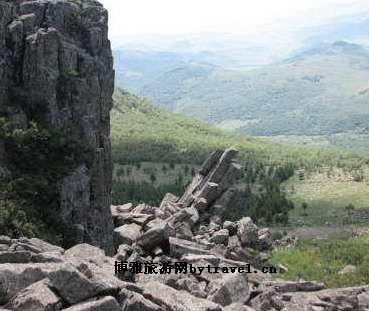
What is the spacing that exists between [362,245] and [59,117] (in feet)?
113

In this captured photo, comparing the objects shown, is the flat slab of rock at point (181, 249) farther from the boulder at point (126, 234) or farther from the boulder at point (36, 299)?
the boulder at point (36, 299)

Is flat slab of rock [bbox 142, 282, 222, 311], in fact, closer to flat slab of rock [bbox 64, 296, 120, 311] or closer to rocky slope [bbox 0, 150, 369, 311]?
rocky slope [bbox 0, 150, 369, 311]

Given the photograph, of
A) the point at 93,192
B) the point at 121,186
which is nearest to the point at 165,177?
the point at 121,186

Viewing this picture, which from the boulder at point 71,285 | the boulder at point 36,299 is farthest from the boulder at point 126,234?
the boulder at point 36,299

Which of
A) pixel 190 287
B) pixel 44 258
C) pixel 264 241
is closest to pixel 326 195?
pixel 264 241

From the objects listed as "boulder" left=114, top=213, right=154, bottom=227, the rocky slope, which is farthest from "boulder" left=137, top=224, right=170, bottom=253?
"boulder" left=114, top=213, right=154, bottom=227

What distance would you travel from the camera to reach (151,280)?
132 ft

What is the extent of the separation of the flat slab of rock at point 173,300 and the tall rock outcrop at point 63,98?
22.5 meters

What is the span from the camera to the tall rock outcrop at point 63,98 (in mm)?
58156

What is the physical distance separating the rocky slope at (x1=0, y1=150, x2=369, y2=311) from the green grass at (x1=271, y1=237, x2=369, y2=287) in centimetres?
290

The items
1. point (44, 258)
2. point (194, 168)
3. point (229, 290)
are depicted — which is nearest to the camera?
point (44, 258)

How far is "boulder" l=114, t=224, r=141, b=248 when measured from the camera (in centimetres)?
6072

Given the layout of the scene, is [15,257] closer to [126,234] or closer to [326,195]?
[126,234]

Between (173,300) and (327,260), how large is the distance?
40.0 m
